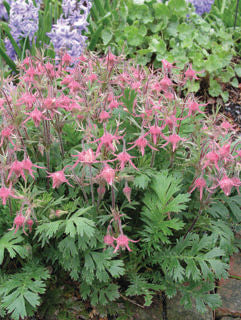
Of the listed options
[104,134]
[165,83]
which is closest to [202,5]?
[165,83]

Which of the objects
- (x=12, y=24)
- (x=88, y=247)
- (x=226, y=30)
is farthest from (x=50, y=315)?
(x=226, y=30)

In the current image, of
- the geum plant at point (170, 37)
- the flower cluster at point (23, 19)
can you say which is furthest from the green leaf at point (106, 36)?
the flower cluster at point (23, 19)

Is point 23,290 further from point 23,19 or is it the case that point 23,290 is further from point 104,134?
point 23,19

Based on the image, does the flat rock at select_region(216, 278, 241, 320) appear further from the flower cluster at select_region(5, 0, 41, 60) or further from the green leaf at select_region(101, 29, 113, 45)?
the green leaf at select_region(101, 29, 113, 45)

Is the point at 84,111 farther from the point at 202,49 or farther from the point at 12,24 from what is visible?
the point at 202,49

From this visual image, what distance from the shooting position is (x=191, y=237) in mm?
1920

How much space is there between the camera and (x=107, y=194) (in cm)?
207

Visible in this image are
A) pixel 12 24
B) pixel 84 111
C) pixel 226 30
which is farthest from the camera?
pixel 226 30

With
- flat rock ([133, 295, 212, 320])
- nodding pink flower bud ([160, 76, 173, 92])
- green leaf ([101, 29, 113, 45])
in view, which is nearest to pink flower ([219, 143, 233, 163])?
nodding pink flower bud ([160, 76, 173, 92])

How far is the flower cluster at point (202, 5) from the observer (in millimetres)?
4123

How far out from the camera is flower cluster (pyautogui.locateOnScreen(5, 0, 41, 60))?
3.12 meters

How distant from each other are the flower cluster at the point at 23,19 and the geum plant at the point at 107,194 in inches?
55.4

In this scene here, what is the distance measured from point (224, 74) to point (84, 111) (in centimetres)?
255

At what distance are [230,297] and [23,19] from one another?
277cm
